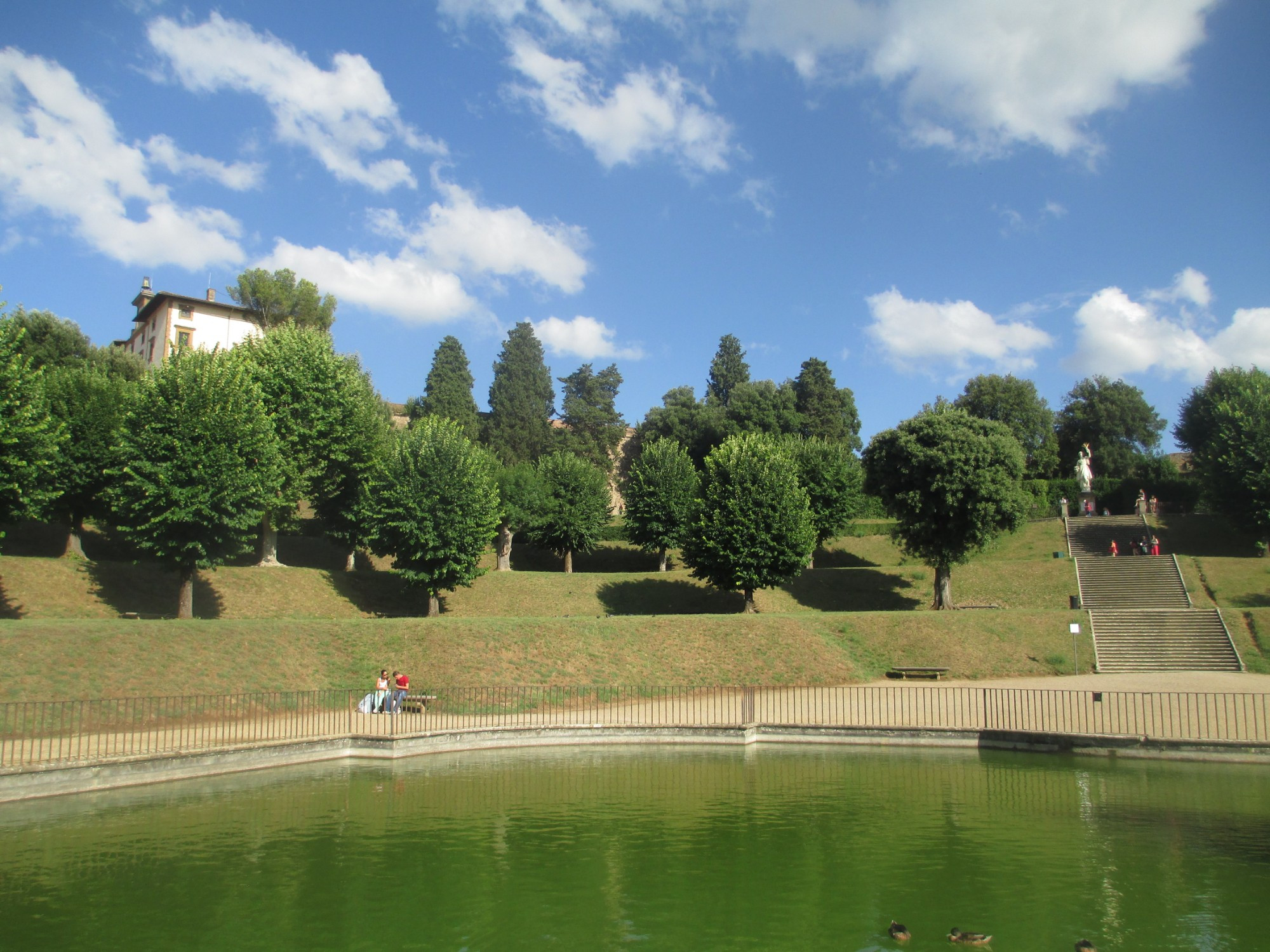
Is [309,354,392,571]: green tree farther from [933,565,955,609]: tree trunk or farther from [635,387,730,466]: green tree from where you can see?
[635,387,730,466]: green tree

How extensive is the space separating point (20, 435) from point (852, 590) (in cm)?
4130

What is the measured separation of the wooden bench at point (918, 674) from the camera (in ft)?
107

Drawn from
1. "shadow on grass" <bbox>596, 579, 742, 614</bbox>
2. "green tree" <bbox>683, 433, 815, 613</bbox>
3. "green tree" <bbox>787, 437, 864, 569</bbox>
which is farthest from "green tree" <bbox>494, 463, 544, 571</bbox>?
"green tree" <bbox>787, 437, 864, 569</bbox>

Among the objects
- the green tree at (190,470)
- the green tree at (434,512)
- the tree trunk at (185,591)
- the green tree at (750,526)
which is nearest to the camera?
the green tree at (190,470)

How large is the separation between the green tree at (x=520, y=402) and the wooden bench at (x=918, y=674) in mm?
46548

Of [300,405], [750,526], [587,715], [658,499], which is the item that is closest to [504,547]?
[658,499]

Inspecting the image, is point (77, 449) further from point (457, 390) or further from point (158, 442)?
point (457, 390)

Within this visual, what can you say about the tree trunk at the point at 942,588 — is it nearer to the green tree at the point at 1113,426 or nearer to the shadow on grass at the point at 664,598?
the shadow on grass at the point at 664,598

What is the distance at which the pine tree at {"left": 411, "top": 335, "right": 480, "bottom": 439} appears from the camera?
7312 centimetres

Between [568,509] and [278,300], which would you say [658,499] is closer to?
[568,509]

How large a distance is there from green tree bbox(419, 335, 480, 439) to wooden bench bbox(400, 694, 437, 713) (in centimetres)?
4688

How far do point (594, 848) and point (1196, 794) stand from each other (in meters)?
13.0

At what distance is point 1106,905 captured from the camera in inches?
447

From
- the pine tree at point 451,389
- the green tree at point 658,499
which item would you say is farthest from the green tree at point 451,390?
the green tree at point 658,499
